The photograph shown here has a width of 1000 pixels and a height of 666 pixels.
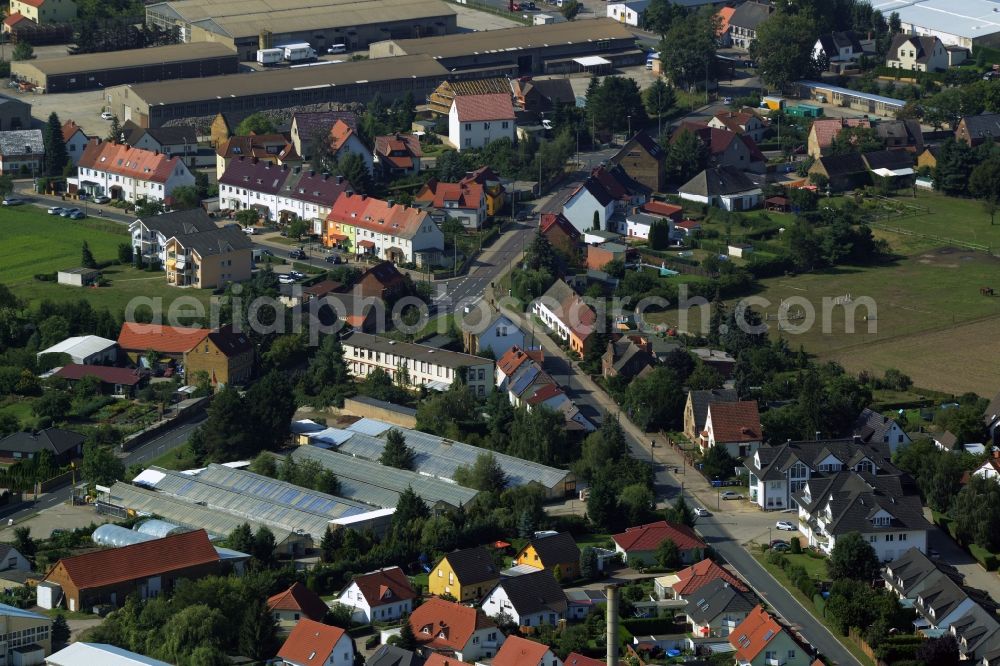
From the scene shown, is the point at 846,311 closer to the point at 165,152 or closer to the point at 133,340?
the point at 133,340

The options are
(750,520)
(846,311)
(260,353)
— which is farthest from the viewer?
(846,311)

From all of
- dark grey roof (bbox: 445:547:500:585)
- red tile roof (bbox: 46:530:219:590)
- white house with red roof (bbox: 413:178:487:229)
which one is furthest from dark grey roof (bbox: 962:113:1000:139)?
red tile roof (bbox: 46:530:219:590)

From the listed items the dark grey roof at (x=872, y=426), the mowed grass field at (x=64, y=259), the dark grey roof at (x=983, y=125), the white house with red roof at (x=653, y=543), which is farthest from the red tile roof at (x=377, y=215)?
the dark grey roof at (x=983, y=125)

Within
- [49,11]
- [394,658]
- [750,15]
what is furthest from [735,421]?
[49,11]

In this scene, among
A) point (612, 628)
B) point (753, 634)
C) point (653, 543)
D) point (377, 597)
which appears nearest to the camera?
point (612, 628)

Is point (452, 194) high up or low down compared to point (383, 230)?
up

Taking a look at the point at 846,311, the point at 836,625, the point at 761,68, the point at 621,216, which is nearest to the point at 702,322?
the point at 846,311

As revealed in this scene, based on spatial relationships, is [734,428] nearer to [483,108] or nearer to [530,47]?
[483,108]
